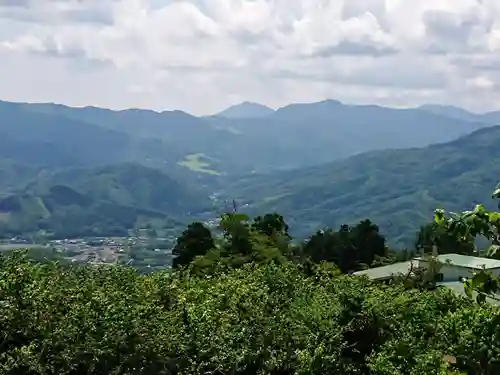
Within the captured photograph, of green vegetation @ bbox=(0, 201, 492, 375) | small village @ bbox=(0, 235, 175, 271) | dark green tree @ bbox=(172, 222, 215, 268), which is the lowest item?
small village @ bbox=(0, 235, 175, 271)

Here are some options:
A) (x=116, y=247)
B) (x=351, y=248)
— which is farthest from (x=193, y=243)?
(x=116, y=247)

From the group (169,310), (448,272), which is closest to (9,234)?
(448,272)

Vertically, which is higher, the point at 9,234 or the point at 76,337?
the point at 76,337

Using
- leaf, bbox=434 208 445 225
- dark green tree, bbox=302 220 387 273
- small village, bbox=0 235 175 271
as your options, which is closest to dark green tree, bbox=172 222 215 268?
dark green tree, bbox=302 220 387 273

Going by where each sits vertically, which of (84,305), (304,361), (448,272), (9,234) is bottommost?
(9,234)

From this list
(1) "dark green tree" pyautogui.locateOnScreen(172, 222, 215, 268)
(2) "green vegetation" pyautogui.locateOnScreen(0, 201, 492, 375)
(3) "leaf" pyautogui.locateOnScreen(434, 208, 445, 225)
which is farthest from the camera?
(1) "dark green tree" pyautogui.locateOnScreen(172, 222, 215, 268)

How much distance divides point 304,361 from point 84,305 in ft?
13.6

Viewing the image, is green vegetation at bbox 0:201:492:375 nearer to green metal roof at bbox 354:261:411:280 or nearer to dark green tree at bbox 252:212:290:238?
green metal roof at bbox 354:261:411:280

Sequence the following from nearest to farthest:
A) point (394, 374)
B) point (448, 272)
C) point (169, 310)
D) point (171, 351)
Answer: point (394, 374)
point (171, 351)
point (169, 310)
point (448, 272)

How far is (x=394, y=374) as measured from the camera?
1313 centimetres

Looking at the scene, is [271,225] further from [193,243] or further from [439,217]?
[439,217]

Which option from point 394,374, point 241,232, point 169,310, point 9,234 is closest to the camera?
point 394,374

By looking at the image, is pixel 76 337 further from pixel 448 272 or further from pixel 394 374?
pixel 448 272

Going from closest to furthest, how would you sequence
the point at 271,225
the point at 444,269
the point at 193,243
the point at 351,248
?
the point at 444,269 < the point at 193,243 < the point at 271,225 < the point at 351,248
